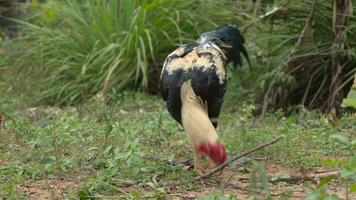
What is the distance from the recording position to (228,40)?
5121mm

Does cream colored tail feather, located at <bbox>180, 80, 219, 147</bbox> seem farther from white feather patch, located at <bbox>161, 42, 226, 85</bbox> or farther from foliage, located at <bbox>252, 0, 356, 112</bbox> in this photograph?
foliage, located at <bbox>252, 0, 356, 112</bbox>

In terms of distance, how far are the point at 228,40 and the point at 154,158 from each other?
3.42ft

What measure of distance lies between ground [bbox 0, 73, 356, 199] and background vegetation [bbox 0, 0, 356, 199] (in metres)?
0.01

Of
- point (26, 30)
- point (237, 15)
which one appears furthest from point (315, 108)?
point (26, 30)

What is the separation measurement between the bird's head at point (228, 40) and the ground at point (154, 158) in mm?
565

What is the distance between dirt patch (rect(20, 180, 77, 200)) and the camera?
3.70 metres

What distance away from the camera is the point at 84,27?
28.5ft

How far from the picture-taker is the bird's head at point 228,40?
4.98 metres

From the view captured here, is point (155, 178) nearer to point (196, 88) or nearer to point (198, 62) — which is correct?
point (196, 88)

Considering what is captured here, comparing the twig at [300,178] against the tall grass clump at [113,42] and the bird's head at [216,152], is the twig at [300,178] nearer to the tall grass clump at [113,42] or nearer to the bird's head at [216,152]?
the bird's head at [216,152]

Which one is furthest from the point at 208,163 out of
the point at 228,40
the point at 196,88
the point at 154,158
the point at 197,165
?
the point at 228,40

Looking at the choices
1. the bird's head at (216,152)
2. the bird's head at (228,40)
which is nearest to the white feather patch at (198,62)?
the bird's head at (228,40)

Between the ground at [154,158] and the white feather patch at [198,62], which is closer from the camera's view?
the ground at [154,158]

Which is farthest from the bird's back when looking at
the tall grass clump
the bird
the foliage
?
the tall grass clump
